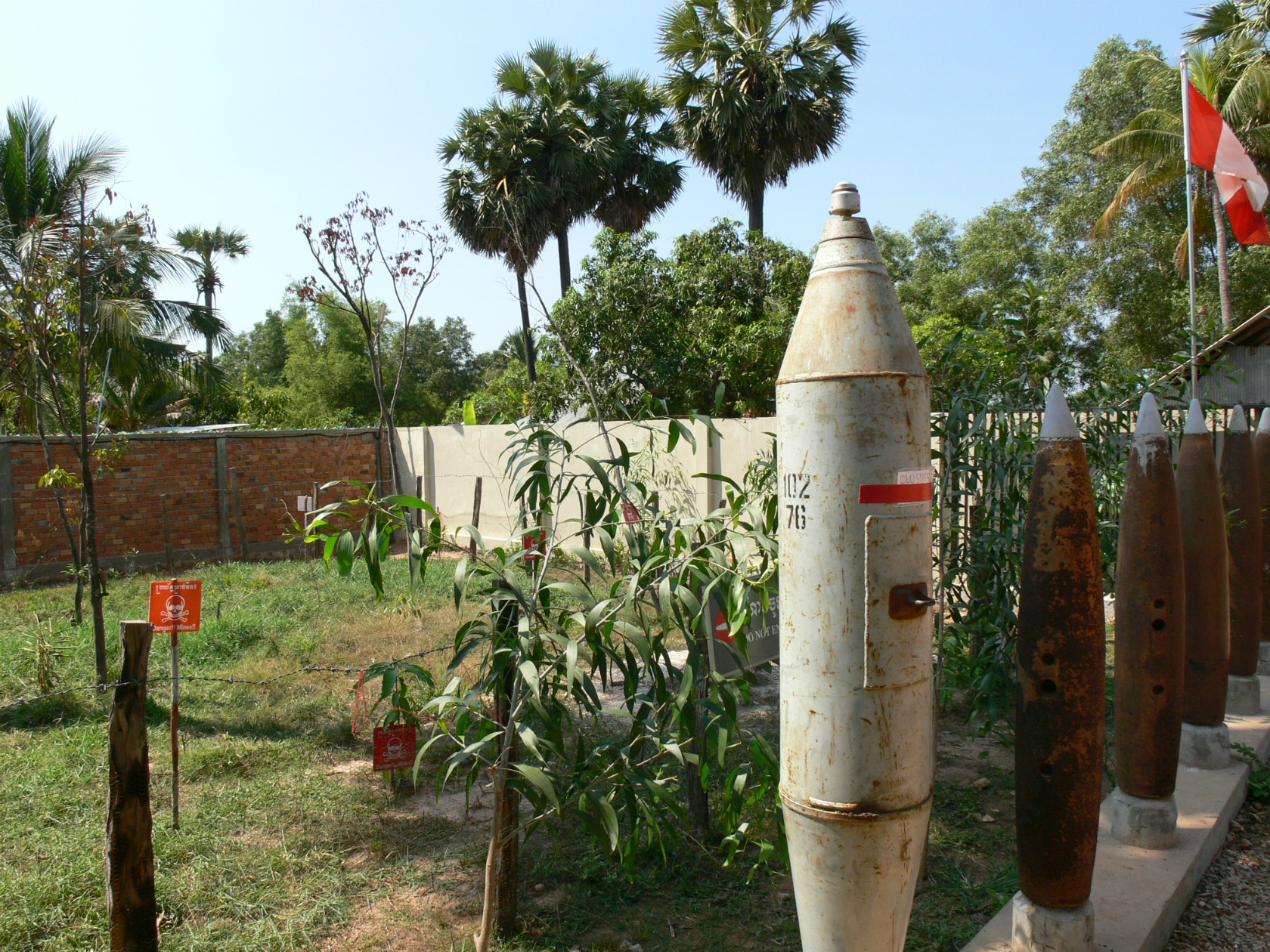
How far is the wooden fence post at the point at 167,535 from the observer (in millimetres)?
12195

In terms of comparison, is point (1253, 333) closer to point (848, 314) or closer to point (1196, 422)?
point (1196, 422)

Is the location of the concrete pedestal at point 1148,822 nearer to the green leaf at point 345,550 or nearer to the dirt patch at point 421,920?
the dirt patch at point 421,920

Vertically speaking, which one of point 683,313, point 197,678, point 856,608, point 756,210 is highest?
point 756,210

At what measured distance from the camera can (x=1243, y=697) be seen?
16.4 ft

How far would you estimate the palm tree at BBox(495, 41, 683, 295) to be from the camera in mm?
18172

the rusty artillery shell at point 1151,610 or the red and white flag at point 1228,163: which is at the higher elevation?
the red and white flag at point 1228,163

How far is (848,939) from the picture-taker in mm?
2324

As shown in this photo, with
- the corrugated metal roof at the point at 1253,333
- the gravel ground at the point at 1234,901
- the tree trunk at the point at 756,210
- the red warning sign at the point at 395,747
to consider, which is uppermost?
the tree trunk at the point at 756,210

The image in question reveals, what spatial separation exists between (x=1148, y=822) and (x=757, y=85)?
14.9 meters

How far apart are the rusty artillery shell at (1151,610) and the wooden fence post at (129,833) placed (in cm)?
352

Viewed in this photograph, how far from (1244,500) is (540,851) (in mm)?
4199

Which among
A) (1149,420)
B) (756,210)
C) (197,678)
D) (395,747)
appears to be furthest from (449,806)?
(756,210)

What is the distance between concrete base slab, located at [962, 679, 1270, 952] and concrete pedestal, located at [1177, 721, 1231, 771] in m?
0.04

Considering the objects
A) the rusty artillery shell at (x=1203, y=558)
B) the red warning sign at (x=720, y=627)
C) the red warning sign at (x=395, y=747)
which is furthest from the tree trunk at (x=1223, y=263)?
the red warning sign at (x=395, y=747)
